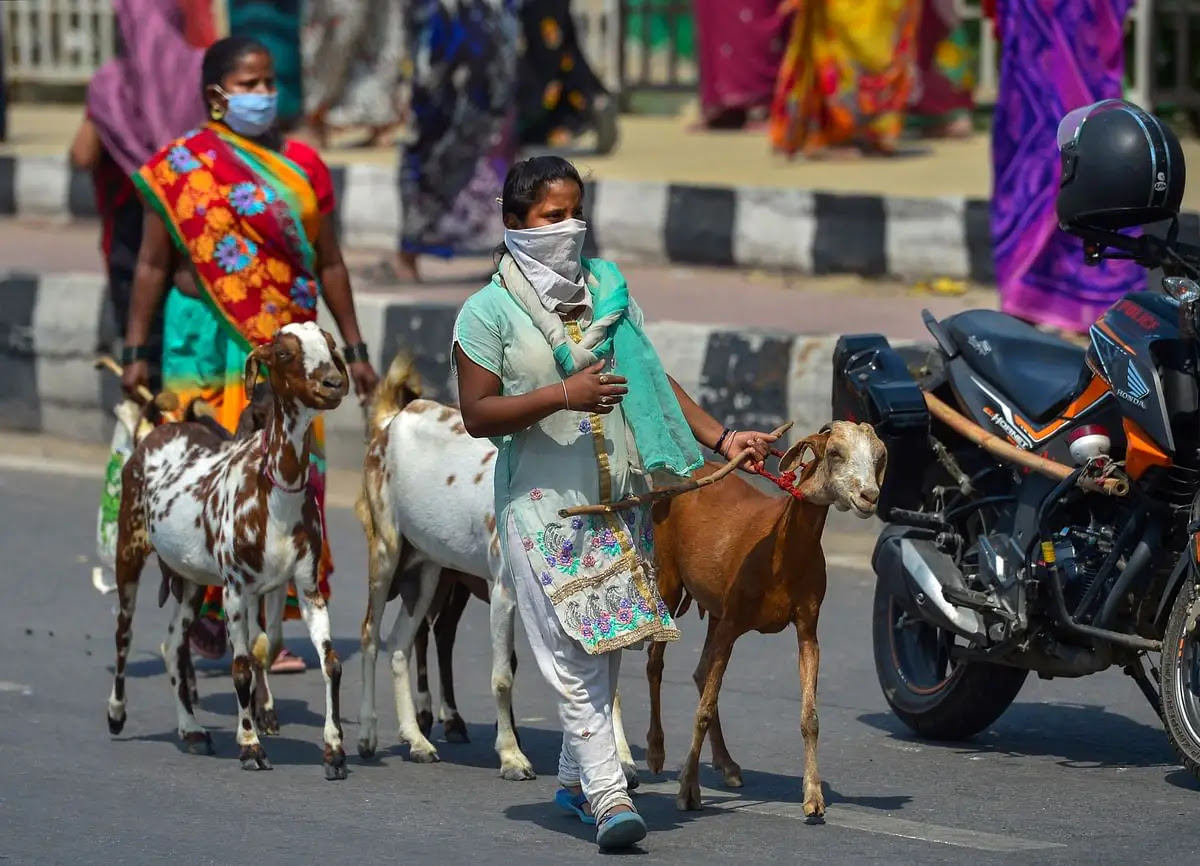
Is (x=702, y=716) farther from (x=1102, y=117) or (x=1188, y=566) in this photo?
(x=1102, y=117)

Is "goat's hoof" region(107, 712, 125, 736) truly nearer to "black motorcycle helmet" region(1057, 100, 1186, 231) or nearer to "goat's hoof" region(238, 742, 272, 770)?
"goat's hoof" region(238, 742, 272, 770)

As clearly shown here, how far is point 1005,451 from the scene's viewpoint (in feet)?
22.3

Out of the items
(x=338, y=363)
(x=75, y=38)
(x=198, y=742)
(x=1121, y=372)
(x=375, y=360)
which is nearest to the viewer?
(x=1121, y=372)

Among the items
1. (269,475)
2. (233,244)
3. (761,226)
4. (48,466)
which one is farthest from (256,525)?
(761,226)

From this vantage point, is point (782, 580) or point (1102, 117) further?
point (1102, 117)

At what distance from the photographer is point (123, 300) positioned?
9.59 metres

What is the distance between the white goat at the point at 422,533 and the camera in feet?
22.4

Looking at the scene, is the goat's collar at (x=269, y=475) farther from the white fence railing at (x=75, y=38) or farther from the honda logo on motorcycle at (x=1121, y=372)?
the white fence railing at (x=75, y=38)

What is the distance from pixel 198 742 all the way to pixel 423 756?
0.71 meters

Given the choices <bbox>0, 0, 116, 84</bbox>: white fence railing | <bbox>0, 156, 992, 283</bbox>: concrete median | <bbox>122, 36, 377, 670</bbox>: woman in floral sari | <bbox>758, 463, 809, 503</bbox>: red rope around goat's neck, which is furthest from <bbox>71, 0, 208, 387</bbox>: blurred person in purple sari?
<bbox>0, 0, 116, 84</bbox>: white fence railing

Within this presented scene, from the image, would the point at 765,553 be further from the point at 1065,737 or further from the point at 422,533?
the point at 1065,737

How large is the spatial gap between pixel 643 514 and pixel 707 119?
15245mm

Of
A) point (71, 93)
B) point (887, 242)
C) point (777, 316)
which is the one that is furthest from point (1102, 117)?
point (71, 93)

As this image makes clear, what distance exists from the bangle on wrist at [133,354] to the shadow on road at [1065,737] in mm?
2727
